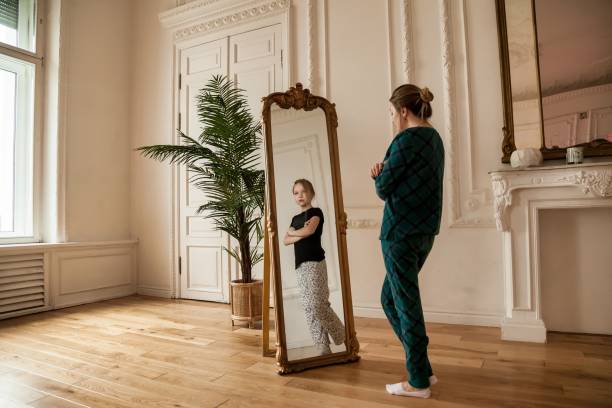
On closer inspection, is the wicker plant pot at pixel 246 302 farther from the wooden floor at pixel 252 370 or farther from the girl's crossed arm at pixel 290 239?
the girl's crossed arm at pixel 290 239

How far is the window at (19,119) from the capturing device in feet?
12.8

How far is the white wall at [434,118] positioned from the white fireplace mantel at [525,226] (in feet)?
0.88

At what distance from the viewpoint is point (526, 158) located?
9.04 feet

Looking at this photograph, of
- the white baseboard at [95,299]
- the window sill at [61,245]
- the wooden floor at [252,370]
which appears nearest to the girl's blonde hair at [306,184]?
the wooden floor at [252,370]

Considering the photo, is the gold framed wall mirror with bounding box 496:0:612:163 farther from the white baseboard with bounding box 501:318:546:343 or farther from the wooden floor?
the wooden floor

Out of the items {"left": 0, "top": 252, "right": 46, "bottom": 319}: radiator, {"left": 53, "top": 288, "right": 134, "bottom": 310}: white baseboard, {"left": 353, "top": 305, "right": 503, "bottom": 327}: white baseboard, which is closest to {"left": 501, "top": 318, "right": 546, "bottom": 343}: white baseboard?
{"left": 353, "top": 305, "right": 503, "bottom": 327}: white baseboard

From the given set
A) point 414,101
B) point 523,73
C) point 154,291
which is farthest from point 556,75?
point 154,291

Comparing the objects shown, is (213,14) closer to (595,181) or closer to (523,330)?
(595,181)

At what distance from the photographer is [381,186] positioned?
6.21 feet

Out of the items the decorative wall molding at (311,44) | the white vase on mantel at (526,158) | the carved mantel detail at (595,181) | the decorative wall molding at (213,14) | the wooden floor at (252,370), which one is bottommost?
the wooden floor at (252,370)

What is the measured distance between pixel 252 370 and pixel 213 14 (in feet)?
11.7

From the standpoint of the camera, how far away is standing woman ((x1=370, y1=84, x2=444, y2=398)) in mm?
1827

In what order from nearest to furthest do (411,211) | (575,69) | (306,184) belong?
1. (411,211)
2. (306,184)
3. (575,69)

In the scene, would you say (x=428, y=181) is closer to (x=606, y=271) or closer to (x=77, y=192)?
(x=606, y=271)
